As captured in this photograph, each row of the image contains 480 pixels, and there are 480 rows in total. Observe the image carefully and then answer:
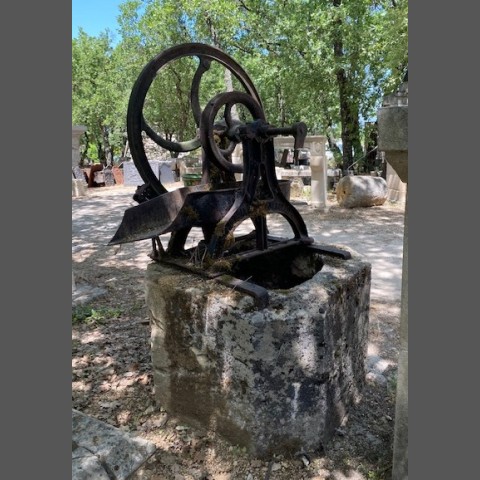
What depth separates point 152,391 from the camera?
2967 mm

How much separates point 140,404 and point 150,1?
19750 mm

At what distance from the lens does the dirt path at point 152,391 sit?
2336 millimetres

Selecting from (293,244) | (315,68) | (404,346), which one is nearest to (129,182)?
(315,68)

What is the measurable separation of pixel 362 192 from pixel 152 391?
7223 mm

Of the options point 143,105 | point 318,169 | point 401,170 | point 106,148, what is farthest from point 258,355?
point 106,148

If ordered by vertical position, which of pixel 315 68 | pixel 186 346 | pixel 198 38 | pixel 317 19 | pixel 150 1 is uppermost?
pixel 150 1

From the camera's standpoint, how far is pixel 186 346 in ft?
7.98

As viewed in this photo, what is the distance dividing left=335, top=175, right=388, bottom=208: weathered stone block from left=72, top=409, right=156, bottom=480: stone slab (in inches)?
303

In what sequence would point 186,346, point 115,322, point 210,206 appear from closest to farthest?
1. point 186,346
2. point 210,206
3. point 115,322

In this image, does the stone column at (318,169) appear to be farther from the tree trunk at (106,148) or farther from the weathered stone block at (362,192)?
the tree trunk at (106,148)

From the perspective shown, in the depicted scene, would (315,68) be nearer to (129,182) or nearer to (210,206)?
(129,182)

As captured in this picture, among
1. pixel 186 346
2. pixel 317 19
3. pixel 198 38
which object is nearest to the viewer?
pixel 186 346

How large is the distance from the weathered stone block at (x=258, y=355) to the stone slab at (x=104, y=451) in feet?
1.21

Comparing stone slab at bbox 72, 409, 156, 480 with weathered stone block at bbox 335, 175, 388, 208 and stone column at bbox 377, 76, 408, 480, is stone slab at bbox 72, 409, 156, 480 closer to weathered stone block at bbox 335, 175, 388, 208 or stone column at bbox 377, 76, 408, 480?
stone column at bbox 377, 76, 408, 480
